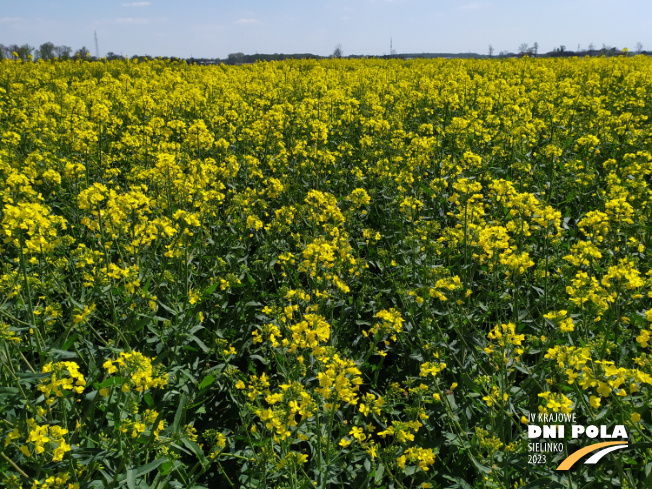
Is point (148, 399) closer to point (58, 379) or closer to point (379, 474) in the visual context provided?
point (58, 379)

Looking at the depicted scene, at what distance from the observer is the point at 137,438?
7.39 ft

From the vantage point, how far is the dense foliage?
7.41ft

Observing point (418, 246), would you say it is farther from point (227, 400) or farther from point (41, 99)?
point (41, 99)

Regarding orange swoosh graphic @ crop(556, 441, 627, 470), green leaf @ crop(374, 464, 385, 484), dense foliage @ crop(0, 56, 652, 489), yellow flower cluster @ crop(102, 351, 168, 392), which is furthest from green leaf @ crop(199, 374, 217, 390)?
orange swoosh graphic @ crop(556, 441, 627, 470)

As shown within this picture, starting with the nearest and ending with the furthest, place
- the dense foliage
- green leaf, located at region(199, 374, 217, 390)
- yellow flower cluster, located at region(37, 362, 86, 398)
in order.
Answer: yellow flower cluster, located at region(37, 362, 86, 398) < the dense foliage < green leaf, located at region(199, 374, 217, 390)

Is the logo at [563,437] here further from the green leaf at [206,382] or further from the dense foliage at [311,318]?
the green leaf at [206,382]

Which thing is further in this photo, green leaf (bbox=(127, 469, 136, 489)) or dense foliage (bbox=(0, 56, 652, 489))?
dense foliage (bbox=(0, 56, 652, 489))

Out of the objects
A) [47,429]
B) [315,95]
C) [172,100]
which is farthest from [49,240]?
[315,95]

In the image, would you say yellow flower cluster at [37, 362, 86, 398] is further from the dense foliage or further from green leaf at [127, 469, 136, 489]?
green leaf at [127, 469, 136, 489]

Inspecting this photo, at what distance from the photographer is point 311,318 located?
252 cm

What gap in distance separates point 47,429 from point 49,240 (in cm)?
132

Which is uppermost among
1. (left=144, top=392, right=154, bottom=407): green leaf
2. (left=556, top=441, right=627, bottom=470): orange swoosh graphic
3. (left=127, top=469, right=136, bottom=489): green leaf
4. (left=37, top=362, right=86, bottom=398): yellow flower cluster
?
(left=37, top=362, right=86, bottom=398): yellow flower cluster

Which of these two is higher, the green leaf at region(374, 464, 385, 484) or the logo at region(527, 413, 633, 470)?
the logo at region(527, 413, 633, 470)

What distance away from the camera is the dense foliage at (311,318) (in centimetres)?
226
